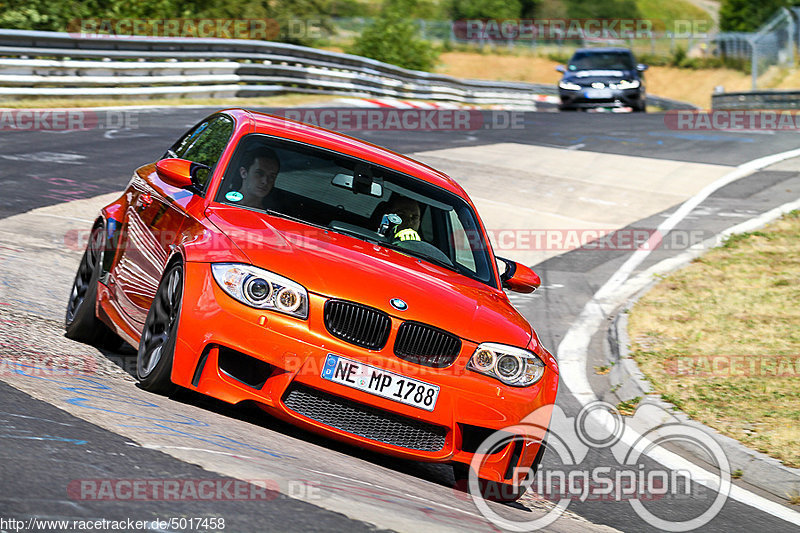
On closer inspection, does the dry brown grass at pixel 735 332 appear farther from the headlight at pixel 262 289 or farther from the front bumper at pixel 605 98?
the front bumper at pixel 605 98

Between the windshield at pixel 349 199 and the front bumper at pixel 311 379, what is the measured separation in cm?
106

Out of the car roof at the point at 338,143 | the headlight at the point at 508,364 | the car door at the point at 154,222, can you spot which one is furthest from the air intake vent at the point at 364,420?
the car roof at the point at 338,143

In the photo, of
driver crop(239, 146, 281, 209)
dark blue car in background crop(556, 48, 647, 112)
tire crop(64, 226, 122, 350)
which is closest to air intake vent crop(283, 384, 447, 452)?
driver crop(239, 146, 281, 209)

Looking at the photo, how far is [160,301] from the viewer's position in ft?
17.8

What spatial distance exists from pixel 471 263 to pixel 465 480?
5.11ft

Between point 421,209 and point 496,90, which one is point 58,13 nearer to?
point 496,90

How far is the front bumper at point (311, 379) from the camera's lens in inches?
191

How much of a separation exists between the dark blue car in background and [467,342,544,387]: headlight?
2531cm

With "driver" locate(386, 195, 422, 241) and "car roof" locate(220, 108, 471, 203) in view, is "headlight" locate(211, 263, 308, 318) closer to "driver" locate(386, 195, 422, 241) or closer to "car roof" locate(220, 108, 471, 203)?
"driver" locate(386, 195, 422, 241)

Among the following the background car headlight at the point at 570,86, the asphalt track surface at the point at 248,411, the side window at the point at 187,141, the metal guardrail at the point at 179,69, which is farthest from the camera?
the background car headlight at the point at 570,86

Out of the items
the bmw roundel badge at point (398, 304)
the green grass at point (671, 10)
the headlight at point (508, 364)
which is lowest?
the headlight at point (508, 364)

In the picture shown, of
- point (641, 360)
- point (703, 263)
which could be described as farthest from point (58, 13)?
point (641, 360)

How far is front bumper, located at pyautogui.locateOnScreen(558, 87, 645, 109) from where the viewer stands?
2980 cm

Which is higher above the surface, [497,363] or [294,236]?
[294,236]
